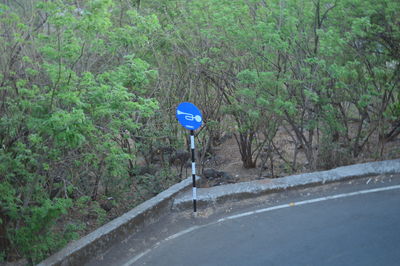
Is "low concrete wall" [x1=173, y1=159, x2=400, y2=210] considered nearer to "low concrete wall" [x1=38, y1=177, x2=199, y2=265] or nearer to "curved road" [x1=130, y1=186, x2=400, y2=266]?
"low concrete wall" [x1=38, y1=177, x2=199, y2=265]

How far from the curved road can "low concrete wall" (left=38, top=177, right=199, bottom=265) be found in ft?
2.10

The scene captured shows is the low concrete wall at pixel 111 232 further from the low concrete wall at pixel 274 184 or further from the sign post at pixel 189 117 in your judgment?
the sign post at pixel 189 117

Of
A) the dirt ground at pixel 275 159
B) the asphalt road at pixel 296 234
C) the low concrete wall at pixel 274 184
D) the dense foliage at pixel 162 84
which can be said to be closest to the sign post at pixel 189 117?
the dense foliage at pixel 162 84

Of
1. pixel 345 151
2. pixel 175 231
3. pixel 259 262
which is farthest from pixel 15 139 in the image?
pixel 345 151

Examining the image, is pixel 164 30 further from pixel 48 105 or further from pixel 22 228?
pixel 22 228

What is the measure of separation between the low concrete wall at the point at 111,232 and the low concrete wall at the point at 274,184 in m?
0.29

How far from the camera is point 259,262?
21.3ft

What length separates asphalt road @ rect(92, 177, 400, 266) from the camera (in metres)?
6.56

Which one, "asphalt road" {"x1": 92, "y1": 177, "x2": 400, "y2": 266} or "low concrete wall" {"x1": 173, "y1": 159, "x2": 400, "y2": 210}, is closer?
"asphalt road" {"x1": 92, "y1": 177, "x2": 400, "y2": 266}

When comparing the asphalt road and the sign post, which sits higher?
the sign post

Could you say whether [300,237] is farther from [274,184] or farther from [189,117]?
[189,117]

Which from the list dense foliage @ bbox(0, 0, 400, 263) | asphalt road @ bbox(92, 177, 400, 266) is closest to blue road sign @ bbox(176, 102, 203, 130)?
dense foliage @ bbox(0, 0, 400, 263)

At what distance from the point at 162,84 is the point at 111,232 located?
16.6 ft

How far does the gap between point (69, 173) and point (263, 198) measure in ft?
12.1
